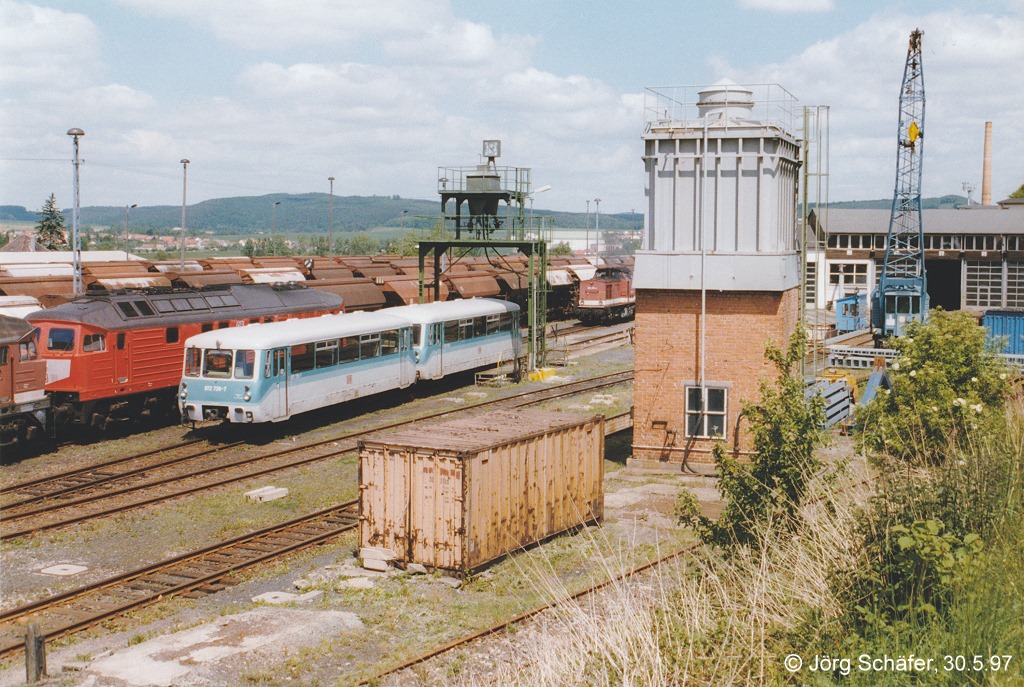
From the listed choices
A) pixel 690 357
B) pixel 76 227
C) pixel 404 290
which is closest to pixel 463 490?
pixel 690 357

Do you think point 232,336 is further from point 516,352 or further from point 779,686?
point 779,686

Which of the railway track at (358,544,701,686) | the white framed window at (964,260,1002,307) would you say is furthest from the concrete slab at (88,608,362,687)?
the white framed window at (964,260,1002,307)

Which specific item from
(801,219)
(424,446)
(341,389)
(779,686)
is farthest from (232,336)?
(779,686)

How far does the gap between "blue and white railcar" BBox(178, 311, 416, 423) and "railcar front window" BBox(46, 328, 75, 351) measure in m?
2.74

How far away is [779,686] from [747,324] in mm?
15478

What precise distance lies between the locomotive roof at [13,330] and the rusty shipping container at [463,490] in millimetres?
11213

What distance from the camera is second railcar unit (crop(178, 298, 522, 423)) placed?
83.8 ft

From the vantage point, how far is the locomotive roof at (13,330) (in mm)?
23375

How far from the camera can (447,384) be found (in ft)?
123

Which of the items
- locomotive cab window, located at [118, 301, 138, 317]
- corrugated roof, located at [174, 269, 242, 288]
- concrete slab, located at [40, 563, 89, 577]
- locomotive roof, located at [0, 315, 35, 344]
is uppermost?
corrugated roof, located at [174, 269, 242, 288]

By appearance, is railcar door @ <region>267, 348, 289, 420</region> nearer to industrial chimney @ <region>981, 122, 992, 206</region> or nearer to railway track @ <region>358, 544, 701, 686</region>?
railway track @ <region>358, 544, 701, 686</region>

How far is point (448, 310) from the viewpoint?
35.1 metres

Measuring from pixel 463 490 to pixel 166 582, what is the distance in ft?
16.2

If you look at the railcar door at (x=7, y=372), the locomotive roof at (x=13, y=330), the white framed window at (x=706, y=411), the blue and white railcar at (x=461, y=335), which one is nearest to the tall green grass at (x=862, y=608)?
the white framed window at (x=706, y=411)
